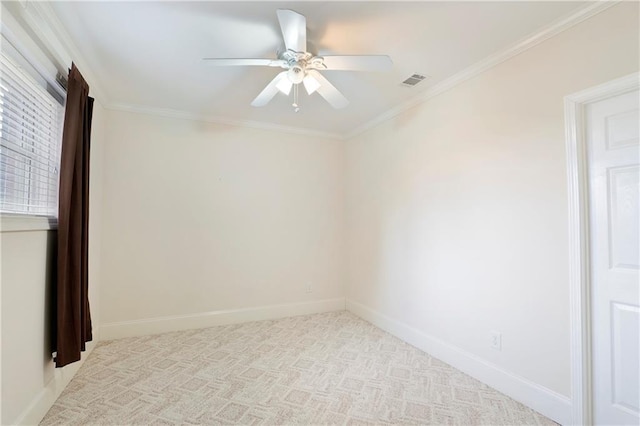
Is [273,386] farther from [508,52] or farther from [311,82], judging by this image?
[508,52]

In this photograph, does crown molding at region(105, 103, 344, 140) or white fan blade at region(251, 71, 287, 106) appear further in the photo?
crown molding at region(105, 103, 344, 140)

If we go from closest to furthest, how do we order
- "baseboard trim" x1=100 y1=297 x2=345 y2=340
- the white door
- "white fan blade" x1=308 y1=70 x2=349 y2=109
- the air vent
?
the white door < "white fan blade" x1=308 y1=70 x2=349 y2=109 < the air vent < "baseboard trim" x1=100 y1=297 x2=345 y2=340

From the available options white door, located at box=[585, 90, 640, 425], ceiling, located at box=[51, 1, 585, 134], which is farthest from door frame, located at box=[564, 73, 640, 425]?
ceiling, located at box=[51, 1, 585, 134]

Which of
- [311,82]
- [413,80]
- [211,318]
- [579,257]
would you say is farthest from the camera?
[211,318]

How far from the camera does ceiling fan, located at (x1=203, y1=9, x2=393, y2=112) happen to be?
5.59 ft

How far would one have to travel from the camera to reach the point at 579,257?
1.81m

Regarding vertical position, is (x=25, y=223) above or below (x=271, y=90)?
below

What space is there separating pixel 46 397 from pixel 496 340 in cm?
316

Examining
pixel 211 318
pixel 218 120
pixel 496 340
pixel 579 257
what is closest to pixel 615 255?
pixel 579 257

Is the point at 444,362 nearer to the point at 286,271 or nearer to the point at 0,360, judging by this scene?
the point at 286,271

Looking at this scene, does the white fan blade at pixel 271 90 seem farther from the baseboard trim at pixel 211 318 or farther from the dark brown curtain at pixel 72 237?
the baseboard trim at pixel 211 318

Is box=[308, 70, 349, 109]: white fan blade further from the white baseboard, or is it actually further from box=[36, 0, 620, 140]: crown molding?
the white baseboard

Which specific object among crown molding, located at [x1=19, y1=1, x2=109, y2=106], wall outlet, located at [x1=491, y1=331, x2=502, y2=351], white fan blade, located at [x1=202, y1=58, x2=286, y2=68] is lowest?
wall outlet, located at [x1=491, y1=331, x2=502, y2=351]

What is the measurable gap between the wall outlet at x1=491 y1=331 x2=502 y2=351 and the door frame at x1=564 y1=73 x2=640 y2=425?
1.51 ft
